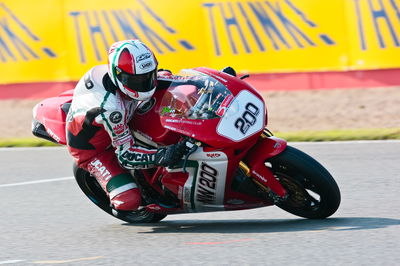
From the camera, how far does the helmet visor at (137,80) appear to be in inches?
244

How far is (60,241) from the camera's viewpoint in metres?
6.54

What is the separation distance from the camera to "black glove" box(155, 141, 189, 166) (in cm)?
620

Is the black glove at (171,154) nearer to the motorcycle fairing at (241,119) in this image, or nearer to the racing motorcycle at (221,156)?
the racing motorcycle at (221,156)

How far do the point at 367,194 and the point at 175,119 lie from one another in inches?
83.3

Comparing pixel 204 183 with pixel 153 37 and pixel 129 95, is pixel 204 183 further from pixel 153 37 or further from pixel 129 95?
pixel 153 37

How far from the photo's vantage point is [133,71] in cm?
618

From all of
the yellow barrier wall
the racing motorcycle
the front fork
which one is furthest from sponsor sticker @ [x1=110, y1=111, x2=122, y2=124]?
the yellow barrier wall

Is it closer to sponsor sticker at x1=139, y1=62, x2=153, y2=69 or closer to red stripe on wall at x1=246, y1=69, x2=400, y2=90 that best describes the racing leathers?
sponsor sticker at x1=139, y1=62, x2=153, y2=69

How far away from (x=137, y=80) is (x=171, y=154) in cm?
56

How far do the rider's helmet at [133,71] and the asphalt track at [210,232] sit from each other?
106cm

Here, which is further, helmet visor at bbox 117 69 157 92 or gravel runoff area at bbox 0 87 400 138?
gravel runoff area at bbox 0 87 400 138

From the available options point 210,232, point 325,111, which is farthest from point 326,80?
point 210,232

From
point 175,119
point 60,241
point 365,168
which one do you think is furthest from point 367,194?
point 60,241

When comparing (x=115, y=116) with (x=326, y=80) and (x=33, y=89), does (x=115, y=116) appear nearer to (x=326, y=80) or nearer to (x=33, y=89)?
(x=326, y=80)
